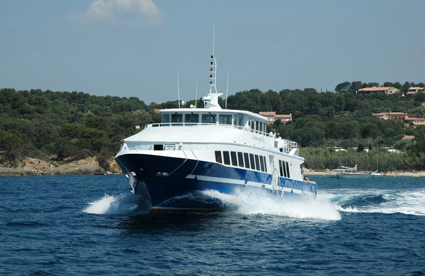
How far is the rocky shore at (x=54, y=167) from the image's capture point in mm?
86500

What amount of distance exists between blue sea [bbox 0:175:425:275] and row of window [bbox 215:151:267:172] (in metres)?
1.48

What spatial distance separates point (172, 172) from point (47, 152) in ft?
263

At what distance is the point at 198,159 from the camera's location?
80.3 ft

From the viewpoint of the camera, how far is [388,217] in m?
31.9

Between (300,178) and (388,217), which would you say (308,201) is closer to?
(300,178)

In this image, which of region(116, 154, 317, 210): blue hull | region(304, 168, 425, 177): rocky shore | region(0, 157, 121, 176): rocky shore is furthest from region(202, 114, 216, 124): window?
region(304, 168, 425, 177): rocky shore

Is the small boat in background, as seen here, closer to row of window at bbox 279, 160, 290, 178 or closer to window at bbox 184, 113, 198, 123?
row of window at bbox 279, 160, 290, 178

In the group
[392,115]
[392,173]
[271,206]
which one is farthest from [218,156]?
[392,115]

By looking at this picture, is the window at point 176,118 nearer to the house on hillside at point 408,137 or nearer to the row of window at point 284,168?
the row of window at point 284,168

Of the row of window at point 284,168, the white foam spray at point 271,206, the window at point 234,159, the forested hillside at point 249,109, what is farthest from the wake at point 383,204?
the forested hillside at point 249,109

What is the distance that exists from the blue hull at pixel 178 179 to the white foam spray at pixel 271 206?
0.37 m

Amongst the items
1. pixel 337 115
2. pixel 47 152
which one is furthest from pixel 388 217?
pixel 337 115

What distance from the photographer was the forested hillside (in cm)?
9962

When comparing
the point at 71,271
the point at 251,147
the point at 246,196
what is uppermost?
the point at 251,147
